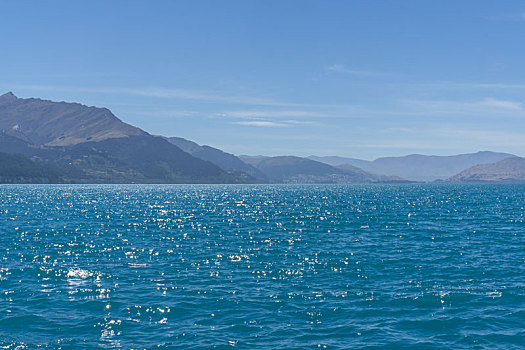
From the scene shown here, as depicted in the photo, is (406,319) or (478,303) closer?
(406,319)

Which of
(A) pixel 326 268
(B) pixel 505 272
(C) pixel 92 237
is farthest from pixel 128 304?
(C) pixel 92 237

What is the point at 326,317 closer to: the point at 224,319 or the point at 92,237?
the point at 224,319

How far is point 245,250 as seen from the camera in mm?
61875

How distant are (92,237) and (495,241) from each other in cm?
6634

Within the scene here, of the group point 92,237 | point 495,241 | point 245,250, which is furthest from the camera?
point 92,237

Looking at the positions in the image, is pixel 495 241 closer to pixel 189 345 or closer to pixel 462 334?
pixel 462 334

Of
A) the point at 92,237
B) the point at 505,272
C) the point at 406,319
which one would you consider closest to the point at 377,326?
the point at 406,319

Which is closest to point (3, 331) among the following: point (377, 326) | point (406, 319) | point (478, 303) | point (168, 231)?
point (377, 326)

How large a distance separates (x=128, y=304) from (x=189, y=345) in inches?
412

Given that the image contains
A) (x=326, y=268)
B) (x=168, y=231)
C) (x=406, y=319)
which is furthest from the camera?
(x=168, y=231)

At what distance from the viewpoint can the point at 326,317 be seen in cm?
3183

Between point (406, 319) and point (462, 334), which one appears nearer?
point (462, 334)

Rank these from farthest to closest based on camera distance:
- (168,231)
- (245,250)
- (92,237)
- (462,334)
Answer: (168,231), (92,237), (245,250), (462,334)

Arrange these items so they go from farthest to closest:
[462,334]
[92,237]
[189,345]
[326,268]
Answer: [92,237] < [326,268] < [462,334] < [189,345]
